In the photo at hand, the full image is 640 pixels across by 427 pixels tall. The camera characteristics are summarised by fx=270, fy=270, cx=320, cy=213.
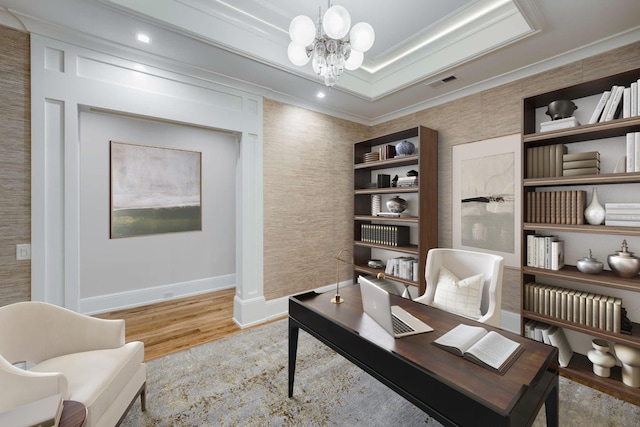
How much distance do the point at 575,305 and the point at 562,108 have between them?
1620mm

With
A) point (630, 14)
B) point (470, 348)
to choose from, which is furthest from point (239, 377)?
point (630, 14)

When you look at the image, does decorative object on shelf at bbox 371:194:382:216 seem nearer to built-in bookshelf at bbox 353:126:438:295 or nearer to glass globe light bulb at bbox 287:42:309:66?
built-in bookshelf at bbox 353:126:438:295

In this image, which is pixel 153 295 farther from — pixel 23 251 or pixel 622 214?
pixel 622 214

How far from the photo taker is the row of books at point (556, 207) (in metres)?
2.18

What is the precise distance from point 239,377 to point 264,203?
70.0 inches

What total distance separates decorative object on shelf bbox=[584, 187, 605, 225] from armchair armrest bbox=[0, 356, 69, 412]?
11.4 ft

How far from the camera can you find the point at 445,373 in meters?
1.10

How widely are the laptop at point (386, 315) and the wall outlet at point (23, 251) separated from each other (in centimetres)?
253

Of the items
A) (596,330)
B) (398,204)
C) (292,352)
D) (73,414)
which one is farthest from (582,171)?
(73,414)

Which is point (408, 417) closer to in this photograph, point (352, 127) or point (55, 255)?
point (55, 255)

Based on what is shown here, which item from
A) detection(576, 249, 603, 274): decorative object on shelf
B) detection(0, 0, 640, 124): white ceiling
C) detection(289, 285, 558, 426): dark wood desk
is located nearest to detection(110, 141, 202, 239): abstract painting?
detection(0, 0, 640, 124): white ceiling

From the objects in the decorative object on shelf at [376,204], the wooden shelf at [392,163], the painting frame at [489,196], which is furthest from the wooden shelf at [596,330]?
the decorative object on shelf at [376,204]

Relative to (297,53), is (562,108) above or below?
below

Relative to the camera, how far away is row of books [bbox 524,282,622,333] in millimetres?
2014
